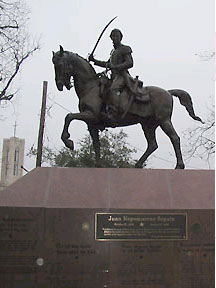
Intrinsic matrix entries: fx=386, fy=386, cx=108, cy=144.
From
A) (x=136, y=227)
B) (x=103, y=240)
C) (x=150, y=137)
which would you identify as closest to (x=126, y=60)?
(x=150, y=137)

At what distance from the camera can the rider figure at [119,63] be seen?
8.02 metres

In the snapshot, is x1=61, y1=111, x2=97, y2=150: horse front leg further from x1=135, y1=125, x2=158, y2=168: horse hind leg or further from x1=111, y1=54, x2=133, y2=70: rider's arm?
x1=135, y1=125, x2=158, y2=168: horse hind leg

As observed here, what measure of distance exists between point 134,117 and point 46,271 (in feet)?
12.0

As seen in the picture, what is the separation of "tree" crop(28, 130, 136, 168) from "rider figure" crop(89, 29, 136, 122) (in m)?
15.5

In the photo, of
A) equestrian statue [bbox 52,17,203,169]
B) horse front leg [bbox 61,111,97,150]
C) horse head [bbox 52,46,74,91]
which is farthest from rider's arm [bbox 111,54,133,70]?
horse front leg [bbox 61,111,97,150]

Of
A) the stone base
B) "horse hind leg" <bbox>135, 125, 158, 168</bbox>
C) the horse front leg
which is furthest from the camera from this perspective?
"horse hind leg" <bbox>135, 125, 158, 168</bbox>

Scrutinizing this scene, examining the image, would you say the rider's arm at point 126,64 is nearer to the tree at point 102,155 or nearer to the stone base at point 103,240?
the stone base at point 103,240

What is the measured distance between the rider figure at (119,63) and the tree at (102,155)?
50.8ft

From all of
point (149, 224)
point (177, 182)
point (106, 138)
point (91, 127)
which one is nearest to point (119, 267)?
point (149, 224)

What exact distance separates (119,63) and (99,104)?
101 centimetres

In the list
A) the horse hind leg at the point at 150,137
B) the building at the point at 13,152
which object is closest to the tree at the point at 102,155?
the horse hind leg at the point at 150,137

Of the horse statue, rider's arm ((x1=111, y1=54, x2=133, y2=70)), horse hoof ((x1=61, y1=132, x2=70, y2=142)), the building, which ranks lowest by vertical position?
horse hoof ((x1=61, y1=132, x2=70, y2=142))

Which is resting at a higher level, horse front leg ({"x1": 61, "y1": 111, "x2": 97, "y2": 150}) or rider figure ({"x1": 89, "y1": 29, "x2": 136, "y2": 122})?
rider figure ({"x1": 89, "y1": 29, "x2": 136, "y2": 122})

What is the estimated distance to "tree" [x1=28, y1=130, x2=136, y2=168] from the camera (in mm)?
24000
